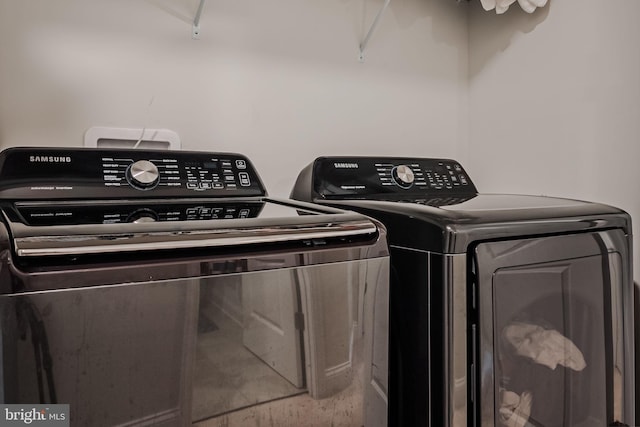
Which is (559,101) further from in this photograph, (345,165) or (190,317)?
(190,317)

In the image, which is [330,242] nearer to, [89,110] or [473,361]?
[473,361]

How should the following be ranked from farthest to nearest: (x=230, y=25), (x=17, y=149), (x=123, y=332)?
(x=230, y=25) → (x=17, y=149) → (x=123, y=332)

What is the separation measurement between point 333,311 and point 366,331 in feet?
0.26

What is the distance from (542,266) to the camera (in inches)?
36.1

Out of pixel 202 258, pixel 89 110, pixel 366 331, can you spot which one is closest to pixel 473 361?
pixel 366 331

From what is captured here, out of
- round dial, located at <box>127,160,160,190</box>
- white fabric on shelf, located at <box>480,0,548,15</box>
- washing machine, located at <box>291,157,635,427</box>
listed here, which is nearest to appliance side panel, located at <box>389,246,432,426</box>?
washing machine, located at <box>291,157,635,427</box>

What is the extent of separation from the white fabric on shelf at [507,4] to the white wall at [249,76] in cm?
25

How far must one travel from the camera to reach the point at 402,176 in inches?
52.8

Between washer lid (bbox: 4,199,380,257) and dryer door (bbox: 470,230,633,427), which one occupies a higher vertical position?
washer lid (bbox: 4,199,380,257)

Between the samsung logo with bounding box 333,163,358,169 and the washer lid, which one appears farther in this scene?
the samsung logo with bounding box 333,163,358,169

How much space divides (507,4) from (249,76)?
0.87 meters

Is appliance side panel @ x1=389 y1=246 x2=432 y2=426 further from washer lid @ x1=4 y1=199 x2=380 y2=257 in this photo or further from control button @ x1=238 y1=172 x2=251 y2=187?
control button @ x1=238 y1=172 x2=251 y2=187

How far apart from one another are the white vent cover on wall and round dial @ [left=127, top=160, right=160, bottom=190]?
0.22 metres

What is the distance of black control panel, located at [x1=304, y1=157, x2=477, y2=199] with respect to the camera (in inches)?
49.8
